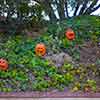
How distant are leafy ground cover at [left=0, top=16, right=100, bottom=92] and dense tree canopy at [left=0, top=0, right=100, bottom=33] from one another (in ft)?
1.27

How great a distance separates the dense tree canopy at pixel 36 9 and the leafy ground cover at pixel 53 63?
15.3 inches

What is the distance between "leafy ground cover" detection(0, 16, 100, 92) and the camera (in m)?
6.60

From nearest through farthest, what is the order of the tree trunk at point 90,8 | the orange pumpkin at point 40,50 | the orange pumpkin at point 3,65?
the orange pumpkin at point 3,65
the orange pumpkin at point 40,50
the tree trunk at point 90,8

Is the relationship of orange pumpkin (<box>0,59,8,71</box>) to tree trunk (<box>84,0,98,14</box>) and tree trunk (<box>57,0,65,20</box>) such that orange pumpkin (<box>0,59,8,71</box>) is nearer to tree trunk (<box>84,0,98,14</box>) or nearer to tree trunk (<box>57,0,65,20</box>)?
tree trunk (<box>57,0,65,20</box>)

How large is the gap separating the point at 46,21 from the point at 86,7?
1.16 meters

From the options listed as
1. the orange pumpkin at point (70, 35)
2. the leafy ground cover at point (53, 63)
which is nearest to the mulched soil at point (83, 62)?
the leafy ground cover at point (53, 63)

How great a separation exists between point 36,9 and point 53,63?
167 cm

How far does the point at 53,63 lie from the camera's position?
7.09m

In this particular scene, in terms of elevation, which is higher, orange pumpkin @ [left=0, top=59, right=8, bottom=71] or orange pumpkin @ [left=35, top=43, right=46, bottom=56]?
orange pumpkin @ [left=35, top=43, right=46, bottom=56]

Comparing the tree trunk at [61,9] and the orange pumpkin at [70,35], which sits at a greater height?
the tree trunk at [61,9]

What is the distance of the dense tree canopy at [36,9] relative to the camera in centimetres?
795

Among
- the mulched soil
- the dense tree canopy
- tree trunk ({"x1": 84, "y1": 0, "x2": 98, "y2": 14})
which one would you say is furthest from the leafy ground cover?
tree trunk ({"x1": 84, "y1": 0, "x2": 98, "y2": 14})

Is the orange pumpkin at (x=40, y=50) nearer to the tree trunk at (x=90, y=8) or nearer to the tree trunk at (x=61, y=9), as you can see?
the tree trunk at (x=61, y=9)

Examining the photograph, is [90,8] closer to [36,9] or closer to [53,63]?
[36,9]
